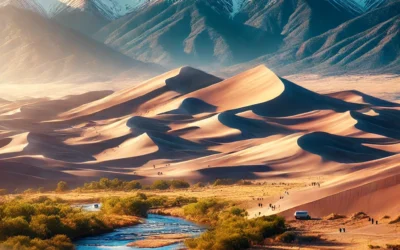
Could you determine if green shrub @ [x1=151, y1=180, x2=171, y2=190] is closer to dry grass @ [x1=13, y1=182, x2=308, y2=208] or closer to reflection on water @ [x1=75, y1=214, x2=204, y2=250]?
dry grass @ [x1=13, y1=182, x2=308, y2=208]

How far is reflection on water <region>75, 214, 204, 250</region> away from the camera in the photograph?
51.1 m

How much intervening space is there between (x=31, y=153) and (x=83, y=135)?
25.1m

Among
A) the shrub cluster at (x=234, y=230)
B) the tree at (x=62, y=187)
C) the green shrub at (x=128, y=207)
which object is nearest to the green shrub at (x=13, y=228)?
the shrub cluster at (x=234, y=230)

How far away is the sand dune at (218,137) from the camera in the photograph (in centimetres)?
8521

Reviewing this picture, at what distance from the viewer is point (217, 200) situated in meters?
69.4

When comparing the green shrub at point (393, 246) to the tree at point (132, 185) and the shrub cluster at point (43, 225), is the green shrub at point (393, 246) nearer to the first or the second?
the shrub cluster at point (43, 225)

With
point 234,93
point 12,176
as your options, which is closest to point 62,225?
point 12,176

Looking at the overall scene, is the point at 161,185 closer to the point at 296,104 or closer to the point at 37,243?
the point at 37,243

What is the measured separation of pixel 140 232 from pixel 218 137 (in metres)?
72.4

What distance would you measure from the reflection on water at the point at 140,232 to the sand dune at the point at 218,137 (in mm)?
6167

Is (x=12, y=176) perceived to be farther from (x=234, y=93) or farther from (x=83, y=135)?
(x=234, y=93)

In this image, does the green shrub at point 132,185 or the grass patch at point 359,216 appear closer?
the grass patch at point 359,216

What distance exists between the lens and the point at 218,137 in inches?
5069

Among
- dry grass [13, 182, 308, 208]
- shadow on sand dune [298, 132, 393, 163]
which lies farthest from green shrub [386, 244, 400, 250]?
shadow on sand dune [298, 132, 393, 163]
